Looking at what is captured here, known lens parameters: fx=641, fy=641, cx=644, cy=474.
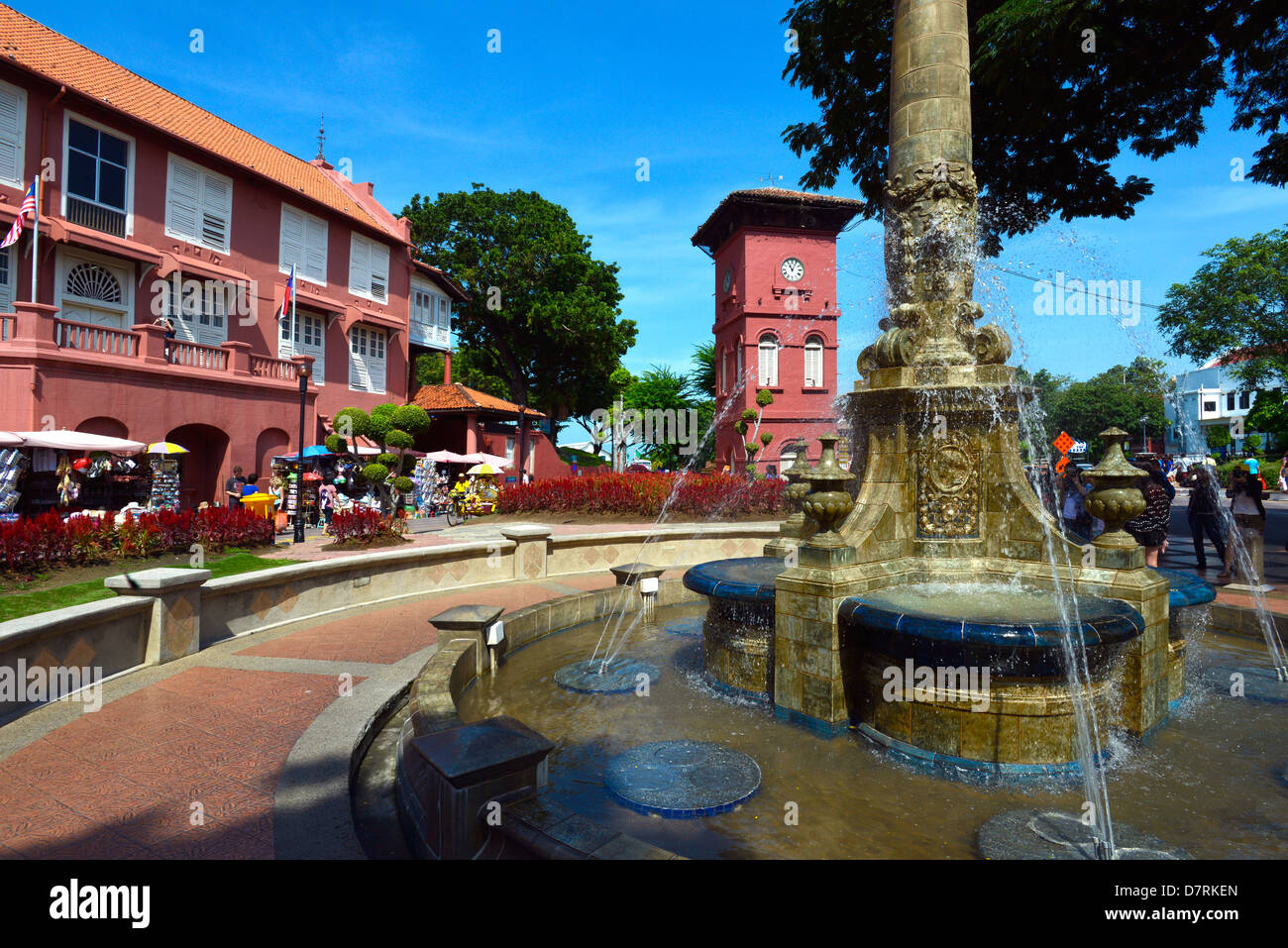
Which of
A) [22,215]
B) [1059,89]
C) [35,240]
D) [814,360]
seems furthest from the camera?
[814,360]

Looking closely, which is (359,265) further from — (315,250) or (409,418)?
(409,418)

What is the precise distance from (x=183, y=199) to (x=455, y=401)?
13557 mm

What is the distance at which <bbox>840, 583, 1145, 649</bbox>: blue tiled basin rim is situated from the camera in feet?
13.5

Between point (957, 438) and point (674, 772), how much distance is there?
390 centimetres

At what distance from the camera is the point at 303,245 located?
25.9 metres

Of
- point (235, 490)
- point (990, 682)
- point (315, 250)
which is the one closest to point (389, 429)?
point (235, 490)

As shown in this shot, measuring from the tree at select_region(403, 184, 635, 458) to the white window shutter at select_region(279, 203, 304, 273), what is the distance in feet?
45.0

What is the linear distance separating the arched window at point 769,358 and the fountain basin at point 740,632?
92.8 ft

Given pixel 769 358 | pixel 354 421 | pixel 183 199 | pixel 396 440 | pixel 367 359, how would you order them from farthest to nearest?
pixel 769 358, pixel 367 359, pixel 354 421, pixel 183 199, pixel 396 440

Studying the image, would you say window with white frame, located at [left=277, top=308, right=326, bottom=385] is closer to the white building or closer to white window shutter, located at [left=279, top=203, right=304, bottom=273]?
white window shutter, located at [left=279, top=203, right=304, bottom=273]

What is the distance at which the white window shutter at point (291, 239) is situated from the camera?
82.1ft
